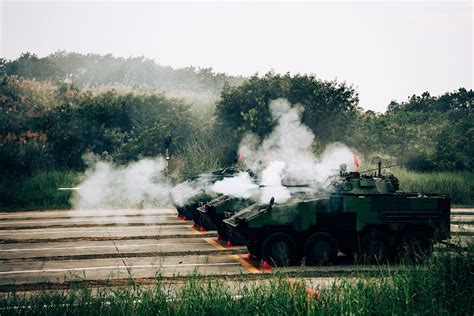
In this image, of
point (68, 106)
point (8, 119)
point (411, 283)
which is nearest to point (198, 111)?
point (68, 106)

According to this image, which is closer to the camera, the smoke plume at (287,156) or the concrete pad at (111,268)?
the concrete pad at (111,268)

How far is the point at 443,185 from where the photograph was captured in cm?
3188

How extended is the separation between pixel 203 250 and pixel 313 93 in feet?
67.7

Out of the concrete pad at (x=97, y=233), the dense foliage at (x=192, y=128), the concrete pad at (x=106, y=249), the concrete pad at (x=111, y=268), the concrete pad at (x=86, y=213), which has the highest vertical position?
the dense foliage at (x=192, y=128)

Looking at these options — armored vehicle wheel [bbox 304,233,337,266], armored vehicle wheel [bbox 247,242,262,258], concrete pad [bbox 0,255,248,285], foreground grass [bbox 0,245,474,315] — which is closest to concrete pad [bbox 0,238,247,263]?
concrete pad [bbox 0,255,248,285]

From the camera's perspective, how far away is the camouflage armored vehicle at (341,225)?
1505 cm

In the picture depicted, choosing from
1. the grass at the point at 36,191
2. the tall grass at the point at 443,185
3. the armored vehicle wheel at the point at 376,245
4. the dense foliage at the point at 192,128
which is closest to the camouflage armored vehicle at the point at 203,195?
the armored vehicle wheel at the point at 376,245

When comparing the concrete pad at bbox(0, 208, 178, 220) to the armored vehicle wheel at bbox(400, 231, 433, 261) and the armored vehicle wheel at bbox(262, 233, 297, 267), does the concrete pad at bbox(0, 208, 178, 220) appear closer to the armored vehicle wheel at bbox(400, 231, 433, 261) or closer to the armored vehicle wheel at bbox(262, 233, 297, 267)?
the armored vehicle wheel at bbox(262, 233, 297, 267)

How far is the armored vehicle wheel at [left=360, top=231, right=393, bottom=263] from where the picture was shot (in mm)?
15562

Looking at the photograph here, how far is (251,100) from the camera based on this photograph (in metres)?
36.5

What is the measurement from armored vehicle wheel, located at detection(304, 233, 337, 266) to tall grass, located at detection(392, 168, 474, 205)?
16.8 metres

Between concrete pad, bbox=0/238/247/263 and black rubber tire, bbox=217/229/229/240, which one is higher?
black rubber tire, bbox=217/229/229/240

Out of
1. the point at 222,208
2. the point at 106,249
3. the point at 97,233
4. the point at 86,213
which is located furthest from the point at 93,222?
the point at 222,208

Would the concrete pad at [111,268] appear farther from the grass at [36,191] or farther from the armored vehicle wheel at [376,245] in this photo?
the grass at [36,191]
